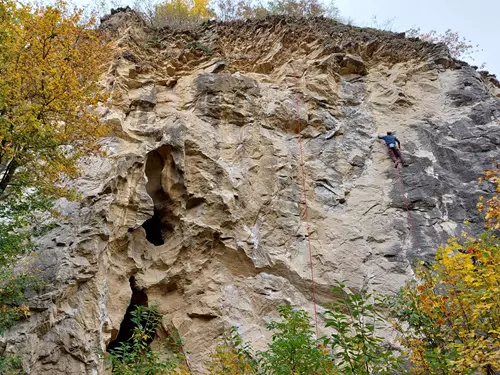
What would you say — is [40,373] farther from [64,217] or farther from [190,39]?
[190,39]

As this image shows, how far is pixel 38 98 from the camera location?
749cm

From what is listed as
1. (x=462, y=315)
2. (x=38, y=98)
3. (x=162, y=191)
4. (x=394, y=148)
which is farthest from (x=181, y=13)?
(x=462, y=315)

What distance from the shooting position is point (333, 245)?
10.8 metres

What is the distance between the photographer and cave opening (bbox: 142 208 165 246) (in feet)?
36.4

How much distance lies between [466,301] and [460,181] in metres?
8.26

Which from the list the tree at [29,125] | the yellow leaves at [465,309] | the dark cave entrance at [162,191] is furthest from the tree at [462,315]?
the dark cave entrance at [162,191]

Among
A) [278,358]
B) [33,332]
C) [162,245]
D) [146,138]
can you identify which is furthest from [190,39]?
[278,358]

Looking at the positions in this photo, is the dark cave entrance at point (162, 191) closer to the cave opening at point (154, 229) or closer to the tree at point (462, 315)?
the cave opening at point (154, 229)

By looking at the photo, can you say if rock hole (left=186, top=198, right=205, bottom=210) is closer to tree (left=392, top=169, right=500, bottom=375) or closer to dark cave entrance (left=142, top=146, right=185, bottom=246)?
dark cave entrance (left=142, top=146, right=185, bottom=246)

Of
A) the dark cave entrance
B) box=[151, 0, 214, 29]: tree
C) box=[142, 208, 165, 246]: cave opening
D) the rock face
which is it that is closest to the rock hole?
the rock face

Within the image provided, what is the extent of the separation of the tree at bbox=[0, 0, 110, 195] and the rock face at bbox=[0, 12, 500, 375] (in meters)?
1.68

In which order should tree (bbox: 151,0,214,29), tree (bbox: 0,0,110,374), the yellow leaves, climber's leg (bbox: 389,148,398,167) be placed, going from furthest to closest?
tree (bbox: 151,0,214,29)
climber's leg (bbox: 389,148,398,167)
tree (bbox: 0,0,110,374)
the yellow leaves

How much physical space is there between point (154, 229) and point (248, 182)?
2.64 meters

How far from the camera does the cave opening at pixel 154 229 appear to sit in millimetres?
11094
